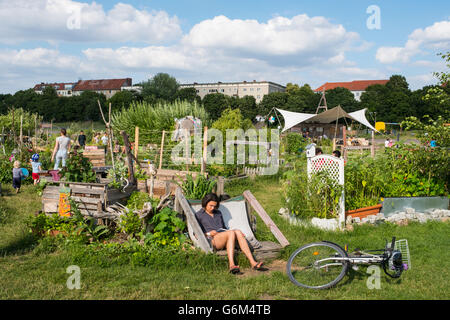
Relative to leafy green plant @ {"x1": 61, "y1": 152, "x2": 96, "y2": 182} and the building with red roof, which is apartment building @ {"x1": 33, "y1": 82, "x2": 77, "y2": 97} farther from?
leafy green plant @ {"x1": 61, "y1": 152, "x2": 96, "y2": 182}

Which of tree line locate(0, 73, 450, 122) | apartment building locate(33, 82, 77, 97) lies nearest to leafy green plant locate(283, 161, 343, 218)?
tree line locate(0, 73, 450, 122)

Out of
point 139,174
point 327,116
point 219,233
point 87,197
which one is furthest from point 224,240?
point 327,116

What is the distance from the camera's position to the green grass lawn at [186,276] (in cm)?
423

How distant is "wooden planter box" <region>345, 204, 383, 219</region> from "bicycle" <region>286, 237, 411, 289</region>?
292cm

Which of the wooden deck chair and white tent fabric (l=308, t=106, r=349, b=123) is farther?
white tent fabric (l=308, t=106, r=349, b=123)

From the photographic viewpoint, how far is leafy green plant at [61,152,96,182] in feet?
22.5

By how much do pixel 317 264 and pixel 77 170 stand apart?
450 cm

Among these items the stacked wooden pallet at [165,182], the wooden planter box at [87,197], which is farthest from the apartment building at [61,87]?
the wooden planter box at [87,197]

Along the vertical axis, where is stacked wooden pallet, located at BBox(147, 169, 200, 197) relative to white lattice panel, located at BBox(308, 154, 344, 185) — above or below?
below

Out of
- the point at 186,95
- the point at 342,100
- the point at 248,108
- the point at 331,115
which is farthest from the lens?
the point at 186,95

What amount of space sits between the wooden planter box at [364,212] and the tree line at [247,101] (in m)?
64.7

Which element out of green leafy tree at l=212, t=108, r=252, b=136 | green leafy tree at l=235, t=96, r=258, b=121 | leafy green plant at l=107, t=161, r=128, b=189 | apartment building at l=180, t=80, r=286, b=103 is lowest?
leafy green plant at l=107, t=161, r=128, b=189

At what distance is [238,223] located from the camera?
609 cm

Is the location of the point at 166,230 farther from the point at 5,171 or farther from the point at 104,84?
the point at 104,84
